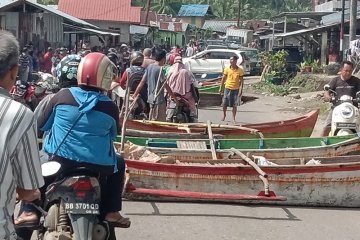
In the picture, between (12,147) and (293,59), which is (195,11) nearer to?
(293,59)

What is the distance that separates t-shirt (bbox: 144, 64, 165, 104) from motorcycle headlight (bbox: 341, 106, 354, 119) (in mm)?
3199

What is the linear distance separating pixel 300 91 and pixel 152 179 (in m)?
19.8

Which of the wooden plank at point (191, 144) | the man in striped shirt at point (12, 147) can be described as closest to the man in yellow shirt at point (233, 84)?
the wooden plank at point (191, 144)

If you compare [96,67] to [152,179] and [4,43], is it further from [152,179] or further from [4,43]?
[152,179]

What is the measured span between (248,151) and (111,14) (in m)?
45.2

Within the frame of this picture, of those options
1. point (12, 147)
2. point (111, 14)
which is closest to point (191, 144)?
point (12, 147)

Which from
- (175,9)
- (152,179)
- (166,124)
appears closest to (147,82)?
(166,124)

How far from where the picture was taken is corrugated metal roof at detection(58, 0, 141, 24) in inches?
2093

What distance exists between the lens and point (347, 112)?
10.7 meters

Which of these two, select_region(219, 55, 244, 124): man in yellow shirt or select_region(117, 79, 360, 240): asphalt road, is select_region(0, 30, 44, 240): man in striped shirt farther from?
select_region(219, 55, 244, 124): man in yellow shirt

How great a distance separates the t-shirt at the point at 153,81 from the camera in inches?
489

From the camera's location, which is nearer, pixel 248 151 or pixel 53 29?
pixel 248 151

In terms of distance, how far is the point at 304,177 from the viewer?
8305mm

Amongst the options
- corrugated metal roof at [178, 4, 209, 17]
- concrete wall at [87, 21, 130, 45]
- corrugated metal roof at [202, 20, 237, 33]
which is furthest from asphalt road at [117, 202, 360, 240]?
corrugated metal roof at [178, 4, 209, 17]
